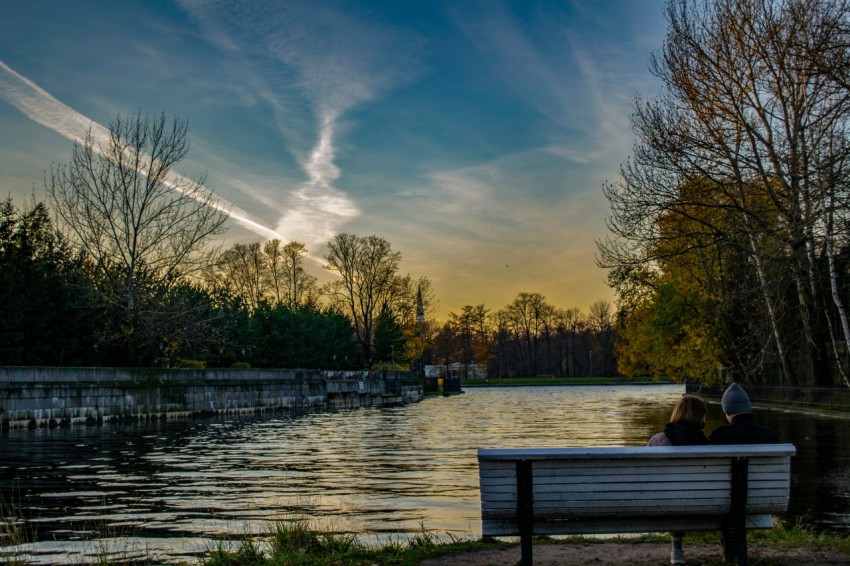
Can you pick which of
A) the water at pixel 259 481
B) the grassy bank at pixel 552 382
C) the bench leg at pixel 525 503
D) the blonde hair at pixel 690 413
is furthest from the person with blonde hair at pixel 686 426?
the grassy bank at pixel 552 382

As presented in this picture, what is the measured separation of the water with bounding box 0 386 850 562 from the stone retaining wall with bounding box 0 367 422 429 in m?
1.47

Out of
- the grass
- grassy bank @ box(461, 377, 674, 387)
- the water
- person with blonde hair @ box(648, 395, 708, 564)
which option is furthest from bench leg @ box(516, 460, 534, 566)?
grassy bank @ box(461, 377, 674, 387)

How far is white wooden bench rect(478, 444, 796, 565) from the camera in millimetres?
6121

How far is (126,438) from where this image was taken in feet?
80.9

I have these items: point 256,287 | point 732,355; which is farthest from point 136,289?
point 256,287

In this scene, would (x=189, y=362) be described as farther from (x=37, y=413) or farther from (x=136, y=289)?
(x=37, y=413)

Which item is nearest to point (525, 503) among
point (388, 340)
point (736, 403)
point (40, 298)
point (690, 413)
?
point (690, 413)

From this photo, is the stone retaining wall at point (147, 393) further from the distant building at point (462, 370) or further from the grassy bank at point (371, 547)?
the distant building at point (462, 370)

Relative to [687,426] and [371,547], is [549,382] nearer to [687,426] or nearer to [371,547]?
[371,547]

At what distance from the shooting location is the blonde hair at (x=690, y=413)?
695 cm

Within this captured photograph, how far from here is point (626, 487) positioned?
6188 mm

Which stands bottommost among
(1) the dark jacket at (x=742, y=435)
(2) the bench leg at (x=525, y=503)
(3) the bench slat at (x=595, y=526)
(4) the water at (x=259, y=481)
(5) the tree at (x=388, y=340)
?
(4) the water at (x=259, y=481)

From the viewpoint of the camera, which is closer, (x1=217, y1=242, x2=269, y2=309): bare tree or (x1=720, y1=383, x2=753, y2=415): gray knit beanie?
(x1=720, y1=383, x2=753, y2=415): gray knit beanie

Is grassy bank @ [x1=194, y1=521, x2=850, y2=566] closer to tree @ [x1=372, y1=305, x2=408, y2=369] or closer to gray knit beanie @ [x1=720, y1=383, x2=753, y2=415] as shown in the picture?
gray knit beanie @ [x1=720, y1=383, x2=753, y2=415]
